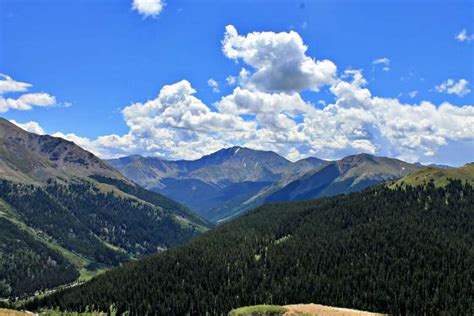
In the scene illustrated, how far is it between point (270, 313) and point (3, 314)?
107497 millimetres

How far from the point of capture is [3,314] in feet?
619

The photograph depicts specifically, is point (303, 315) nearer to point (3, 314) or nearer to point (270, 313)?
point (270, 313)

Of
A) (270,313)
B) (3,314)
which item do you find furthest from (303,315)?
(3,314)

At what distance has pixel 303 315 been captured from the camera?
198m

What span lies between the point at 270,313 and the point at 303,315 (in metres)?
13.8

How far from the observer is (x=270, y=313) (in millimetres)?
198875

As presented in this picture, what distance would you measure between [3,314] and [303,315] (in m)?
121
